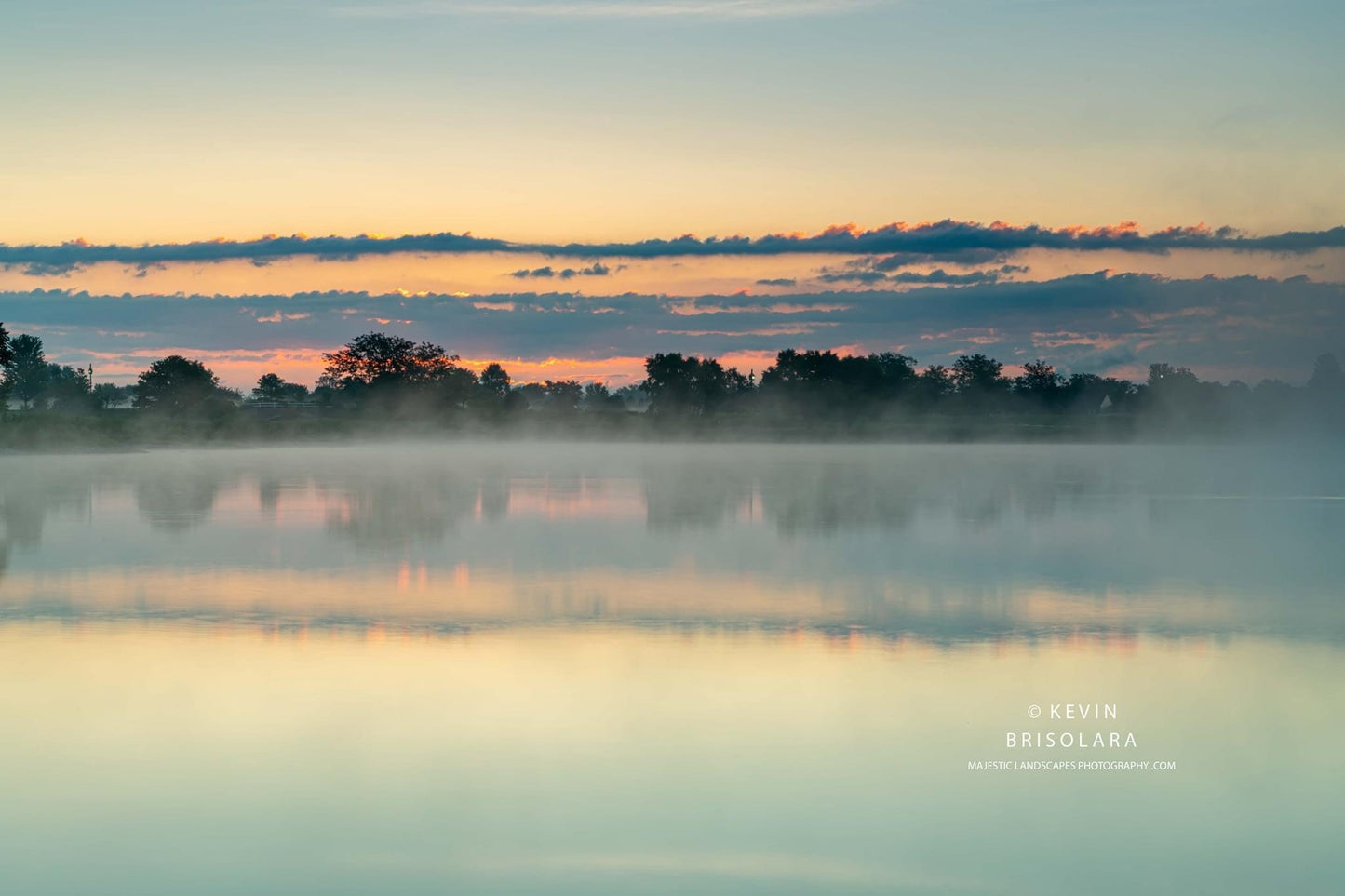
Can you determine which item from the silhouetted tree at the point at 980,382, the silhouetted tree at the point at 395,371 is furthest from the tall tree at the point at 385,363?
the silhouetted tree at the point at 980,382

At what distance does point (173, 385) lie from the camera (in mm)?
118062

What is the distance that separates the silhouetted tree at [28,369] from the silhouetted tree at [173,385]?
101ft

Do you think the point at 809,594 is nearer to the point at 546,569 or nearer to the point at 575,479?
the point at 546,569

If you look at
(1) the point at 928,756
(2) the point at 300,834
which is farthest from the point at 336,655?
(1) the point at 928,756

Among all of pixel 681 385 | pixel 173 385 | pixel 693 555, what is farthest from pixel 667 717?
pixel 681 385

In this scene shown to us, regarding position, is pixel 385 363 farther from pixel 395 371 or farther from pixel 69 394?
pixel 69 394

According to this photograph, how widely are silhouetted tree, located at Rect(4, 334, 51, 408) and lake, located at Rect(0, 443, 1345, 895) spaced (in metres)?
137

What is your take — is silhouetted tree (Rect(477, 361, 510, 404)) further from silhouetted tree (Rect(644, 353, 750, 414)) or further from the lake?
the lake

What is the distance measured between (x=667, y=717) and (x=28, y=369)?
152 meters

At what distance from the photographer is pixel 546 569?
52.7 feet

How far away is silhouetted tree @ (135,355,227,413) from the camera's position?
116 meters

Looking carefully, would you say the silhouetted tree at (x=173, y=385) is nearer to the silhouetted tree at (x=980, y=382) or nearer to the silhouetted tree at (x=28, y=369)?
the silhouetted tree at (x=28, y=369)

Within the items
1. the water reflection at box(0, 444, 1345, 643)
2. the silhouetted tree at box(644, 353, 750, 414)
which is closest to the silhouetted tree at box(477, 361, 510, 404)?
the silhouetted tree at box(644, 353, 750, 414)

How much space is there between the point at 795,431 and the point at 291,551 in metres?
116
